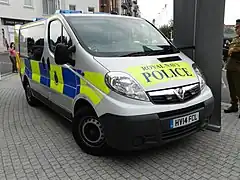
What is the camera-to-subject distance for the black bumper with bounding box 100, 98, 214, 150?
3020 mm

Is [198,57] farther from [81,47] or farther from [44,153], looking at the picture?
[44,153]

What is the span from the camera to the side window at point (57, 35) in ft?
13.2

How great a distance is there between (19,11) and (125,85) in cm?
2504

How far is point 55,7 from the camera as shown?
28594mm

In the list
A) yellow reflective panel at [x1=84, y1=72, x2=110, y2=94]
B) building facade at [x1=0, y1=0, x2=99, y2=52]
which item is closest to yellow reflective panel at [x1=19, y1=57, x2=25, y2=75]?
yellow reflective panel at [x1=84, y1=72, x2=110, y2=94]

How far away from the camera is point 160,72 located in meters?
3.37

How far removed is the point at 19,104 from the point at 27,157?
345 cm

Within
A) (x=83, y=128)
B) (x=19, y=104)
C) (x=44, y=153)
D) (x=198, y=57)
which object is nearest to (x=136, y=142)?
(x=83, y=128)

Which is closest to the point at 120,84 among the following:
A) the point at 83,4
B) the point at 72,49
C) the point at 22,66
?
the point at 72,49

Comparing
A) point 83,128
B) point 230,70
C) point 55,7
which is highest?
point 55,7

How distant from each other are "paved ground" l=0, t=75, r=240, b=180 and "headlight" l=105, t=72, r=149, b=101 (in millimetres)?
926

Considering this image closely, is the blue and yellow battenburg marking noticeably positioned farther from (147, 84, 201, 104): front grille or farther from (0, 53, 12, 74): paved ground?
(0, 53, 12, 74): paved ground

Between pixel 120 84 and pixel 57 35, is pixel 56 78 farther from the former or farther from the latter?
pixel 120 84

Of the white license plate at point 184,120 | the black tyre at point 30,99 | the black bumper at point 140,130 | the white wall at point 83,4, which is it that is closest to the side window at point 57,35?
the black bumper at point 140,130
